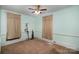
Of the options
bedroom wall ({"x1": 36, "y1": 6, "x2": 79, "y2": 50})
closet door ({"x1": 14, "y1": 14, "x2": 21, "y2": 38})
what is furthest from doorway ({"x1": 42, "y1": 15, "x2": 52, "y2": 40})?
closet door ({"x1": 14, "y1": 14, "x2": 21, "y2": 38})

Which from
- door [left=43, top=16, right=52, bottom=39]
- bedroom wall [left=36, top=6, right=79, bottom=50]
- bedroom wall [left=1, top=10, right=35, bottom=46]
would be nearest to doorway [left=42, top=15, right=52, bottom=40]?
door [left=43, top=16, right=52, bottom=39]

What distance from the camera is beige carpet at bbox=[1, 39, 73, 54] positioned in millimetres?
1751

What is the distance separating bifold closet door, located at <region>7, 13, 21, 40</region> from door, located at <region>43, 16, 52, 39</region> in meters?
0.53

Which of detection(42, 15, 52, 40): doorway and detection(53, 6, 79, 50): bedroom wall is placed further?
detection(42, 15, 52, 40): doorway

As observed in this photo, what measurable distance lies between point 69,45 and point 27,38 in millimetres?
831

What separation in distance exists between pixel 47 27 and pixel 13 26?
2.25 feet

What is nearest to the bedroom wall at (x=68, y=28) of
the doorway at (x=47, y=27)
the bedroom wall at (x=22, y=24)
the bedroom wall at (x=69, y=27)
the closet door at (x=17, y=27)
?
the bedroom wall at (x=69, y=27)

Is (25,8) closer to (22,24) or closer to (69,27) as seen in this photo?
(22,24)

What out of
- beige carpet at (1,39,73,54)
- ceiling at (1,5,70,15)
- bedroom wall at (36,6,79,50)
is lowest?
beige carpet at (1,39,73,54)

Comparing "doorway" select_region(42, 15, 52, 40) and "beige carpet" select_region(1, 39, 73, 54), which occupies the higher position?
"doorway" select_region(42, 15, 52, 40)

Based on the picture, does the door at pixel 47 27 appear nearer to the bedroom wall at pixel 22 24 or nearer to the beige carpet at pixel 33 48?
the beige carpet at pixel 33 48

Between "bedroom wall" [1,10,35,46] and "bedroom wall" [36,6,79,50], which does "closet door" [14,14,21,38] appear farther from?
"bedroom wall" [36,6,79,50]

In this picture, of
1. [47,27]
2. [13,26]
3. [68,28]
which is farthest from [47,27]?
[13,26]

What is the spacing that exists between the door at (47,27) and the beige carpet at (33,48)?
149 millimetres
